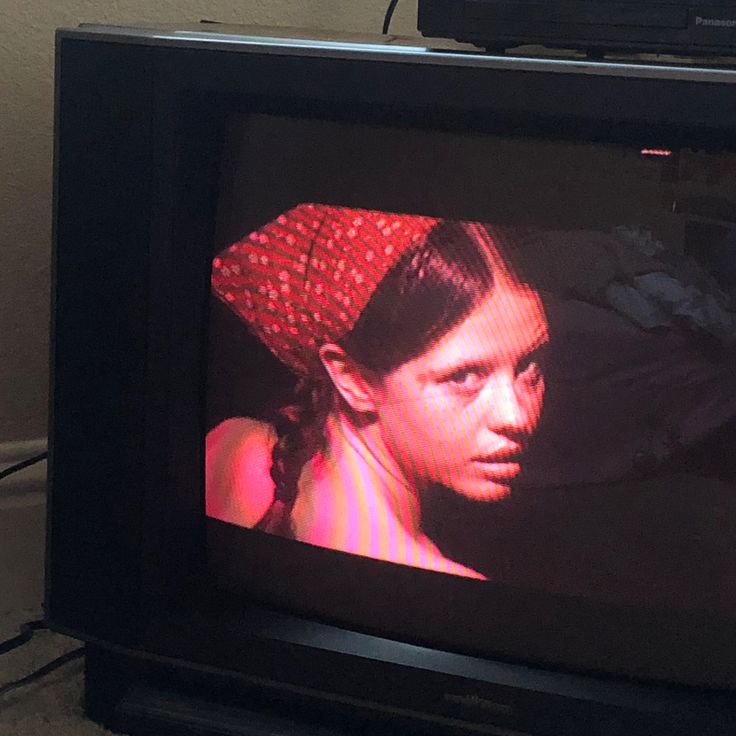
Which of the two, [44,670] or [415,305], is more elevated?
[415,305]

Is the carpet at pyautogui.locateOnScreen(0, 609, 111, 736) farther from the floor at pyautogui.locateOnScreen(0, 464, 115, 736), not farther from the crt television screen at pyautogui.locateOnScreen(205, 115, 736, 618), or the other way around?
the crt television screen at pyautogui.locateOnScreen(205, 115, 736, 618)

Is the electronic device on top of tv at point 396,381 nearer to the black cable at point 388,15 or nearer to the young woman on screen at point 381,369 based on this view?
the young woman on screen at point 381,369

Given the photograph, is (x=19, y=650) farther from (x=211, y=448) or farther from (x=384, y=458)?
(x=384, y=458)

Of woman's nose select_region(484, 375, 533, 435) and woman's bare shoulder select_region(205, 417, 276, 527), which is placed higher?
woman's nose select_region(484, 375, 533, 435)

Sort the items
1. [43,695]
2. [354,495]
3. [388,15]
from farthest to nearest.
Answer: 1. [388,15]
2. [43,695]
3. [354,495]

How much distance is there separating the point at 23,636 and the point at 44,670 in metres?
0.06

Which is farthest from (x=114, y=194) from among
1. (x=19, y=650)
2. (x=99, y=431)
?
(x=19, y=650)


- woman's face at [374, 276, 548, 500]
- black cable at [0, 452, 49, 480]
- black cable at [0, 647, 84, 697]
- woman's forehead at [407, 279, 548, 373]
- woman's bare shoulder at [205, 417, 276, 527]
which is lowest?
black cable at [0, 647, 84, 697]

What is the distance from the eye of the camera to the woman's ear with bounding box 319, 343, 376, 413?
86 cm

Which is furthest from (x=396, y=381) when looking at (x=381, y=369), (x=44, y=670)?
(x=44, y=670)

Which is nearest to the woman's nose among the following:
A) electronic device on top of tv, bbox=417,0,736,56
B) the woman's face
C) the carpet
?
the woman's face

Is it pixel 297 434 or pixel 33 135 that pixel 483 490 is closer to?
pixel 297 434

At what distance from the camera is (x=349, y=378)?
2.82 feet

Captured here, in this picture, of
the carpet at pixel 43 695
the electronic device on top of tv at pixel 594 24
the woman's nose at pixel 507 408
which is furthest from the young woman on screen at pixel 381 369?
the carpet at pixel 43 695
